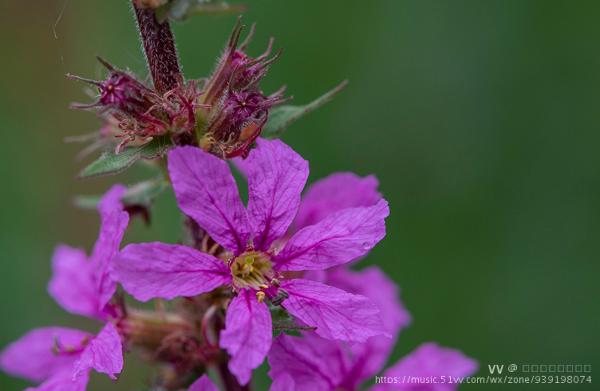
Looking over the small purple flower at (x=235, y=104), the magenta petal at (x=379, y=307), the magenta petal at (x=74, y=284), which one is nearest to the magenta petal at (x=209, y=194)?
the small purple flower at (x=235, y=104)

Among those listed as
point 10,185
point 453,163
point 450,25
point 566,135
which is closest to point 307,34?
point 450,25

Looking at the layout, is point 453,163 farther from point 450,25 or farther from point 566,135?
point 450,25

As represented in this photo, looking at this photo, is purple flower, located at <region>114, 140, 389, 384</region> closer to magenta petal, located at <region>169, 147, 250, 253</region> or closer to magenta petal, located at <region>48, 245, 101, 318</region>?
magenta petal, located at <region>169, 147, 250, 253</region>

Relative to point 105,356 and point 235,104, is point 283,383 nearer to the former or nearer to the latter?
point 105,356

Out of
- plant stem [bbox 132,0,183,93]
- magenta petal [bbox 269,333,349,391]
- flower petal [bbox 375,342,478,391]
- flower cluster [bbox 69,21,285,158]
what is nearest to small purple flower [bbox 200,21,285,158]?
flower cluster [bbox 69,21,285,158]

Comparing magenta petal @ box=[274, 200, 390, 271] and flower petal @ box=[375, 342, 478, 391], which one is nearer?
magenta petal @ box=[274, 200, 390, 271]

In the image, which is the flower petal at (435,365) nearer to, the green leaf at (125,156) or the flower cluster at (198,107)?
the flower cluster at (198,107)

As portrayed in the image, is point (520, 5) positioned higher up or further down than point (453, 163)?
higher up
